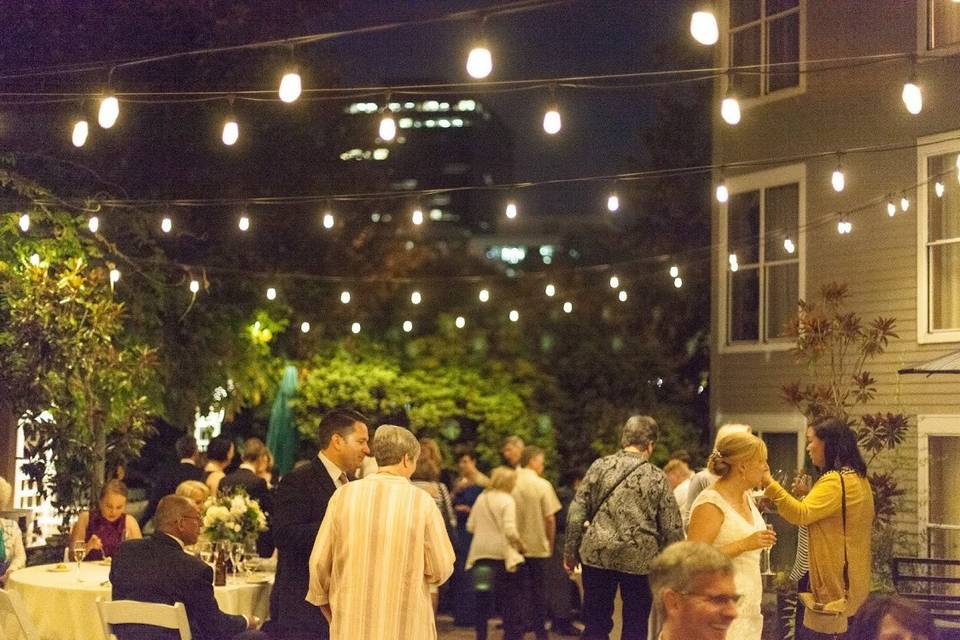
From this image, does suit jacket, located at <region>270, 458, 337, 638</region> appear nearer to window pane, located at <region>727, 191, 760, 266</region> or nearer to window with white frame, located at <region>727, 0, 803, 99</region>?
window with white frame, located at <region>727, 0, 803, 99</region>

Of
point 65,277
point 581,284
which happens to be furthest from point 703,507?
point 581,284

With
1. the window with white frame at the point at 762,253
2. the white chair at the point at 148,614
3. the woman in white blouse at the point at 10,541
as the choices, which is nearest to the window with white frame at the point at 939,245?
the window with white frame at the point at 762,253

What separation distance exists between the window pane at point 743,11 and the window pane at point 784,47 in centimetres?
43

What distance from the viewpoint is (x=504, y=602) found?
12812 millimetres

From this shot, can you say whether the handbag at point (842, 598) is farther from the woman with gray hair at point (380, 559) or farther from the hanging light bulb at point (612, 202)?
the hanging light bulb at point (612, 202)

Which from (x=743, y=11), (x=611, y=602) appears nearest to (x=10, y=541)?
(x=611, y=602)

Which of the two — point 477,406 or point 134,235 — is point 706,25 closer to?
point 134,235

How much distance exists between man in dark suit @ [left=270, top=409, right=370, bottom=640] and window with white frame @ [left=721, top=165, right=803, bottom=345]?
10.1m

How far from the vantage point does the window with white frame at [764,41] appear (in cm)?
1733

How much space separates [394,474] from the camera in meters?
6.55

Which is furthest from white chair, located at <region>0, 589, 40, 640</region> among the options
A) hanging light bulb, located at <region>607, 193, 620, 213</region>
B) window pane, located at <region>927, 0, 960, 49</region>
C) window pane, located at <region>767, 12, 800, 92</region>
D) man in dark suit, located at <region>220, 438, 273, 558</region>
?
window pane, located at <region>767, 12, 800, 92</region>

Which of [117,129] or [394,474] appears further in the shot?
[117,129]

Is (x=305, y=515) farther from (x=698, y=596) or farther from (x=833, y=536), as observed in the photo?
(x=698, y=596)

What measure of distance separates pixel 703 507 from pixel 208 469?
7078mm
